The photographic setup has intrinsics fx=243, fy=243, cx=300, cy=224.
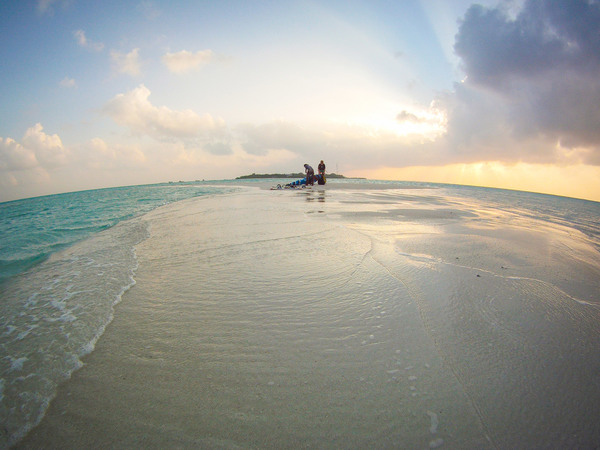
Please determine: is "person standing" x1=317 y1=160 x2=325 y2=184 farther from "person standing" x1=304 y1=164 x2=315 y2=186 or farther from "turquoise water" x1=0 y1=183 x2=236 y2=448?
"turquoise water" x1=0 y1=183 x2=236 y2=448

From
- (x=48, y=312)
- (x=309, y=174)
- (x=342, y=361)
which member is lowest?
(x=48, y=312)

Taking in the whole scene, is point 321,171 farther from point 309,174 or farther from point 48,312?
point 48,312

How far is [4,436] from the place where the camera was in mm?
1523

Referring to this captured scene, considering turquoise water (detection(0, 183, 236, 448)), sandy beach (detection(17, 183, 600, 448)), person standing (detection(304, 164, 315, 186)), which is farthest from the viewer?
person standing (detection(304, 164, 315, 186))

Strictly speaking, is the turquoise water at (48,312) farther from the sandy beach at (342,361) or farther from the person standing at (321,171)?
the person standing at (321,171)

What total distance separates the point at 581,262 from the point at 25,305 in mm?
9504

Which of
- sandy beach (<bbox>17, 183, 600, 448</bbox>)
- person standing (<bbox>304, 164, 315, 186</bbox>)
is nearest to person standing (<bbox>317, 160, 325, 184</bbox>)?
person standing (<bbox>304, 164, 315, 186</bbox>)

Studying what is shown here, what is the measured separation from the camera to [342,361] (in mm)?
2043

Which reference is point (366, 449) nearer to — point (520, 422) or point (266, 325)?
point (520, 422)

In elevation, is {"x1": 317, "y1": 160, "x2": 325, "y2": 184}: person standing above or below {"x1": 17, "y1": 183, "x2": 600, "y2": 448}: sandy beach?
above

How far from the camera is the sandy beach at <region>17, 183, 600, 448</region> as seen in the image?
1.49 m

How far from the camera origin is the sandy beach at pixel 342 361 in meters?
1.49

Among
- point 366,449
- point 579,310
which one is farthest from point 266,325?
point 579,310

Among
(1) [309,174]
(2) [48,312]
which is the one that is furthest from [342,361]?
(1) [309,174]
